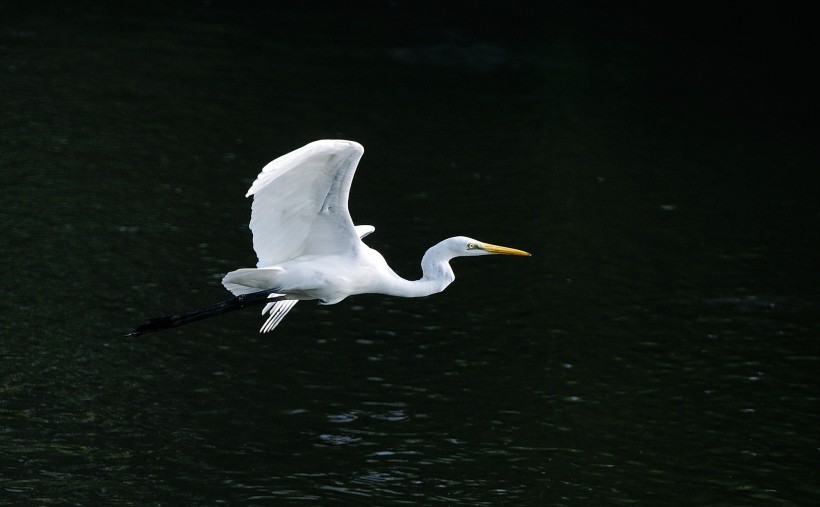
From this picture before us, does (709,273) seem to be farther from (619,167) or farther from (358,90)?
(358,90)

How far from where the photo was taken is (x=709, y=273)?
17.8 meters

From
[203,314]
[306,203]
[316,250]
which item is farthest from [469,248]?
[203,314]

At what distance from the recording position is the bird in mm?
9883

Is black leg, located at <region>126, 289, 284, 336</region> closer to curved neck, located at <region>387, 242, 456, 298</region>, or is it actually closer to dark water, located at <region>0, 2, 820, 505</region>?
curved neck, located at <region>387, 242, 456, 298</region>

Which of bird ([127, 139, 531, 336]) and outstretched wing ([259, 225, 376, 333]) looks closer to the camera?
bird ([127, 139, 531, 336])

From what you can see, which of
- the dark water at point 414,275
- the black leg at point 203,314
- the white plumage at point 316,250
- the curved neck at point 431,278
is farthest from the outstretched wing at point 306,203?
the dark water at point 414,275

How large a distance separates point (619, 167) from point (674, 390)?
8.66m

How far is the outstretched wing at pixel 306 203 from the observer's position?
923cm

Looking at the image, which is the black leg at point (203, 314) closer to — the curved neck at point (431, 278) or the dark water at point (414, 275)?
the curved neck at point (431, 278)

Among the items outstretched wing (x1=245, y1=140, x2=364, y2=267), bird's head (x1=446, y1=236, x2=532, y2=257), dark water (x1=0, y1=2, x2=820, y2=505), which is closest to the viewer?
outstretched wing (x1=245, y1=140, x2=364, y2=267)

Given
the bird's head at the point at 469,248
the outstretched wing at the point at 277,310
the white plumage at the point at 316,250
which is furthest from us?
the outstretched wing at the point at 277,310

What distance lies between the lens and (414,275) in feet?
53.9

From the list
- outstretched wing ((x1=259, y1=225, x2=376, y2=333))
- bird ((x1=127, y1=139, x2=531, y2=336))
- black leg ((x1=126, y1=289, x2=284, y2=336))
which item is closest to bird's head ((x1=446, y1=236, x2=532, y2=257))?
bird ((x1=127, y1=139, x2=531, y2=336))

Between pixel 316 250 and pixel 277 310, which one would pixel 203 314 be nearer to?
pixel 316 250
